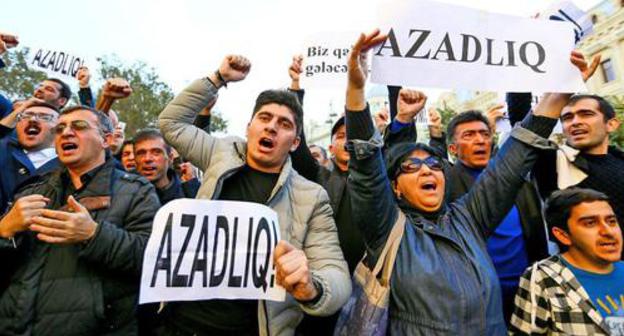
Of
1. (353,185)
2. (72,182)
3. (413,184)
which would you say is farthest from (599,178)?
(72,182)

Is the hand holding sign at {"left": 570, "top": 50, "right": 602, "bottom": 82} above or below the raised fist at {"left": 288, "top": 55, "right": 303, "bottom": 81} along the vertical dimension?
below

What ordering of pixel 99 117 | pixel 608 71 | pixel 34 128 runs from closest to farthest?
1. pixel 99 117
2. pixel 34 128
3. pixel 608 71

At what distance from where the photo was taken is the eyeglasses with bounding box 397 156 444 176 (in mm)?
2188

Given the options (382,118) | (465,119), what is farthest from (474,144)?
(382,118)

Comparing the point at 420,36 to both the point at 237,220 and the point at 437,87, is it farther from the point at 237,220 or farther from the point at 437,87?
the point at 237,220

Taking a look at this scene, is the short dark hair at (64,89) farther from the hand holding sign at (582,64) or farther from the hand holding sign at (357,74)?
the hand holding sign at (582,64)

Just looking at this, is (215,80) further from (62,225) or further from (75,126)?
(62,225)

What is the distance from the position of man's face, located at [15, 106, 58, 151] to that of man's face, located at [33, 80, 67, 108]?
4.01 ft

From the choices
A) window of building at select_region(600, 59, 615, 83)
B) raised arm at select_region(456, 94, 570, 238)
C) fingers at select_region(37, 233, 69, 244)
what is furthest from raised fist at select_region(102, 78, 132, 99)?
window of building at select_region(600, 59, 615, 83)

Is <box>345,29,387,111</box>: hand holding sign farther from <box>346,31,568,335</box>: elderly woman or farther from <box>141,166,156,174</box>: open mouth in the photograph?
<box>141,166,156,174</box>: open mouth

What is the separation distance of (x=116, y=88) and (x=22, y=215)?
1.67 meters

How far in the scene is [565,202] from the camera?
2.25 meters

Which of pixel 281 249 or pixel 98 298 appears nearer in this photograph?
pixel 281 249

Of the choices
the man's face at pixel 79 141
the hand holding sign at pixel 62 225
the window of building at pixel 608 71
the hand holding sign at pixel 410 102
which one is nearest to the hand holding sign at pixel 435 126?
the hand holding sign at pixel 410 102
